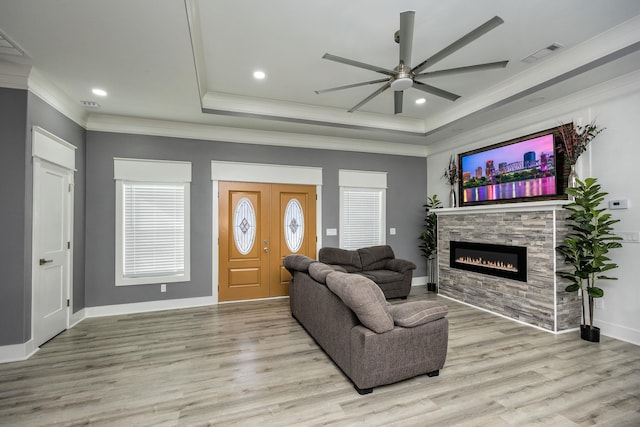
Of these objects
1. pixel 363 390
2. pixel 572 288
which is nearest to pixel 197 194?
pixel 363 390

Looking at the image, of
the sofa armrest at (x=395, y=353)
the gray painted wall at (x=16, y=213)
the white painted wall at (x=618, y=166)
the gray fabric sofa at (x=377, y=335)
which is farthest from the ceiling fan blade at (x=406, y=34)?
the gray painted wall at (x=16, y=213)

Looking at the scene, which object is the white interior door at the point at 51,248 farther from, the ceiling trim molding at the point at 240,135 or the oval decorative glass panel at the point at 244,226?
the oval decorative glass panel at the point at 244,226

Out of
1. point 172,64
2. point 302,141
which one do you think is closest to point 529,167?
point 302,141

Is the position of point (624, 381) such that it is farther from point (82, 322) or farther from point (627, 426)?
point (82, 322)

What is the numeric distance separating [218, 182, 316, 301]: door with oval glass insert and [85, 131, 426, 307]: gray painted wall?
280 millimetres

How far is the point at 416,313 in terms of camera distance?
2574 mm

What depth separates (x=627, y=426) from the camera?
204 centimetres

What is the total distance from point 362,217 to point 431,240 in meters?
1.50

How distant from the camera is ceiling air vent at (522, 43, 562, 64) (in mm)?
3217

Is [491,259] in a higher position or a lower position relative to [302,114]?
lower

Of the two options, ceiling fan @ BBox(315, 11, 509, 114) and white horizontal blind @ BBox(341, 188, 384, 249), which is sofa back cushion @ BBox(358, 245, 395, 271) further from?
ceiling fan @ BBox(315, 11, 509, 114)

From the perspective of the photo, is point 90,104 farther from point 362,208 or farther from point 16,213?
point 362,208

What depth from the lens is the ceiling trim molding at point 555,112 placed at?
3441mm

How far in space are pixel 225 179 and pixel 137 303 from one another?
7.81 feet
